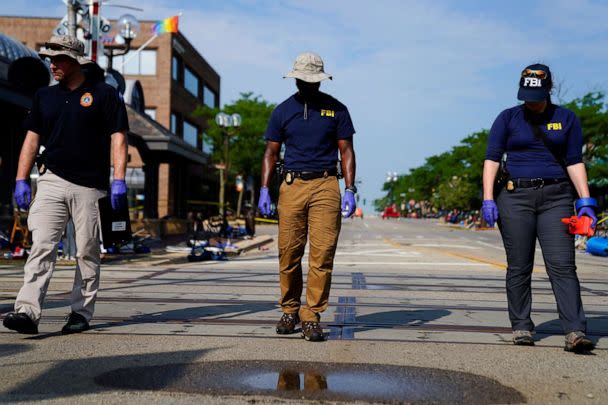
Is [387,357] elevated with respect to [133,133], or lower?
lower

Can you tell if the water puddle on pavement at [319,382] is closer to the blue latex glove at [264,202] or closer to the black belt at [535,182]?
the blue latex glove at [264,202]

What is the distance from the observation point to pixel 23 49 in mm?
21672

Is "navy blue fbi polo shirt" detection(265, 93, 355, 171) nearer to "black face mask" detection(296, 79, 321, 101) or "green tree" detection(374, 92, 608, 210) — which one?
"black face mask" detection(296, 79, 321, 101)

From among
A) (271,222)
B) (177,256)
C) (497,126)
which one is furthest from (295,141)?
(271,222)

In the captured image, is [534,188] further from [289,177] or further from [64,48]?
[64,48]

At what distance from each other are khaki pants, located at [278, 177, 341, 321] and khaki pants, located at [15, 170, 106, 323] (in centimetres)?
139

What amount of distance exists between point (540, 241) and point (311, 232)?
1641 mm

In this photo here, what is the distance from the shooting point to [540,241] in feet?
17.5

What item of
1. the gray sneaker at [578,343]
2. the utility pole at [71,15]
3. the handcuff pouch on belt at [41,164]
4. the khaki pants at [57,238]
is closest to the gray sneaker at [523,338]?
the gray sneaker at [578,343]

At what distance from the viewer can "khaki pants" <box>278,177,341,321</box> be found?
18.2 feet

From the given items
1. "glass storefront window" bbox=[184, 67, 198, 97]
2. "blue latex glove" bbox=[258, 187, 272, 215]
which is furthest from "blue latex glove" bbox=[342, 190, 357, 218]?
"glass storefront window" bbox=[184, 67, 198, 97]

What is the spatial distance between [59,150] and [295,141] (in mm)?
1717

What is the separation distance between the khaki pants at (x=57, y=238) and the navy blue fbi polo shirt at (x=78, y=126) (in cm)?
11

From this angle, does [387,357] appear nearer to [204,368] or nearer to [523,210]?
[204,368]
